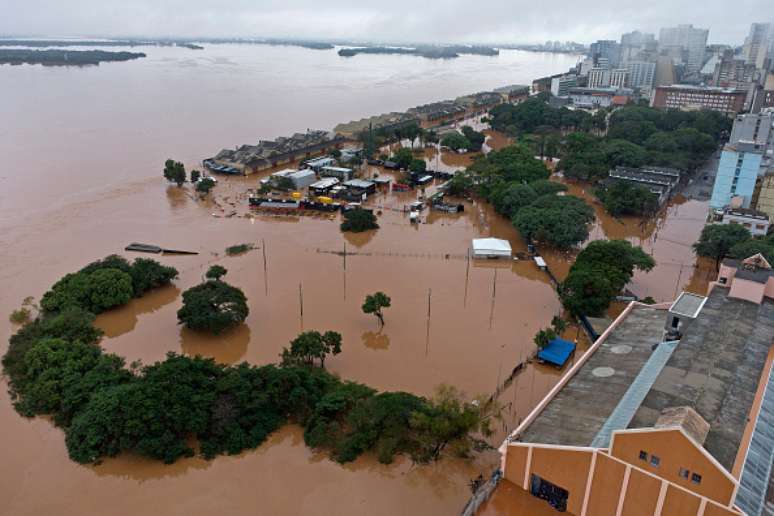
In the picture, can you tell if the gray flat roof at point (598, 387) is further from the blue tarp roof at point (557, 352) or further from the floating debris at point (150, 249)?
the floating debris at point (150, 249)

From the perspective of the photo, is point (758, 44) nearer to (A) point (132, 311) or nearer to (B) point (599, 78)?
(B) point (599, 78)

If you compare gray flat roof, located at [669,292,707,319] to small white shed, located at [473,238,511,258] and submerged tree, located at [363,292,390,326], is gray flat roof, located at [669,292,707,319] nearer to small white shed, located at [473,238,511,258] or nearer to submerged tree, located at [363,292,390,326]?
submerged tree, located at [363,292,390,326]

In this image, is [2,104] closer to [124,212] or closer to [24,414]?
[124,212]

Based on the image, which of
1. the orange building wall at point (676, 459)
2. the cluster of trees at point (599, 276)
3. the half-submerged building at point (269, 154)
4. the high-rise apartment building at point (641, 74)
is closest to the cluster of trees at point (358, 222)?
the cluster of trees at point (599, 276)

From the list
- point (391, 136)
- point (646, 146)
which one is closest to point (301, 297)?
point (391, 136)

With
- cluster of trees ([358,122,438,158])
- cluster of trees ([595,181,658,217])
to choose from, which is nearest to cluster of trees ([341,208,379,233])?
cluster of trees ([595,181,658,217])

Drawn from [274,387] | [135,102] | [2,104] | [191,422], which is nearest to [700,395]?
[274,387]
